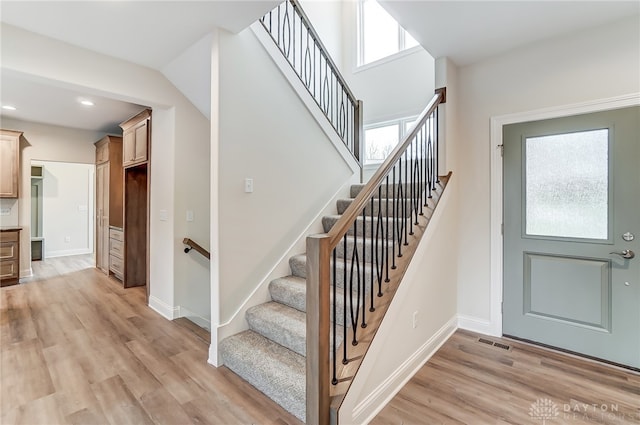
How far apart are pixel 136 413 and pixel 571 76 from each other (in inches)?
157

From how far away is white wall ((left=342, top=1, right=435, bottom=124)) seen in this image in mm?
4070

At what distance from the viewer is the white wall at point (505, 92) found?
2.29 m

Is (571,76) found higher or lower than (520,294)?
higher

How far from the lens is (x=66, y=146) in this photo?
5.27 m

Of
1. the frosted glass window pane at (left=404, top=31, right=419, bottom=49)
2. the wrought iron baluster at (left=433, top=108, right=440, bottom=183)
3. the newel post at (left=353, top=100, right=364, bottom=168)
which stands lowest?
the wrought iron baluster at (left=433, top=108, right=440, bottom=183)

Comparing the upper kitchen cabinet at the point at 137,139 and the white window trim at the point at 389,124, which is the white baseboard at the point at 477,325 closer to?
the white window trim at the point at 389,124

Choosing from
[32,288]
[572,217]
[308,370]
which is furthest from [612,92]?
[32,288]

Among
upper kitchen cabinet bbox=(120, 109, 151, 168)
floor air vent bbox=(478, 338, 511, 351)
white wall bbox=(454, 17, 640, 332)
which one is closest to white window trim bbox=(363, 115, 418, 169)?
white wall bbox=(454, 17, 640, 332)

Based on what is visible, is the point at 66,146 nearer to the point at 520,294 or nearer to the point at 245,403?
the point at 245,403

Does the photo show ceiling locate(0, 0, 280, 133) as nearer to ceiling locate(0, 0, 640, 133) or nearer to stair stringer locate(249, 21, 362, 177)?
ceiling locate(0, 0, 640, 133)

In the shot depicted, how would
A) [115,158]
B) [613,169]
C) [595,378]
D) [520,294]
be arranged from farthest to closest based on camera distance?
[115,158] < [520,294] < [613,169] < [595,378]

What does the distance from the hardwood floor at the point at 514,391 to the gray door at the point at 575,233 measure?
240 millimetres

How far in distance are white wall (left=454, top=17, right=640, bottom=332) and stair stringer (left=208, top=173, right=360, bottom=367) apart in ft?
4.61

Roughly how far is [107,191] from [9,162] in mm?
1323
